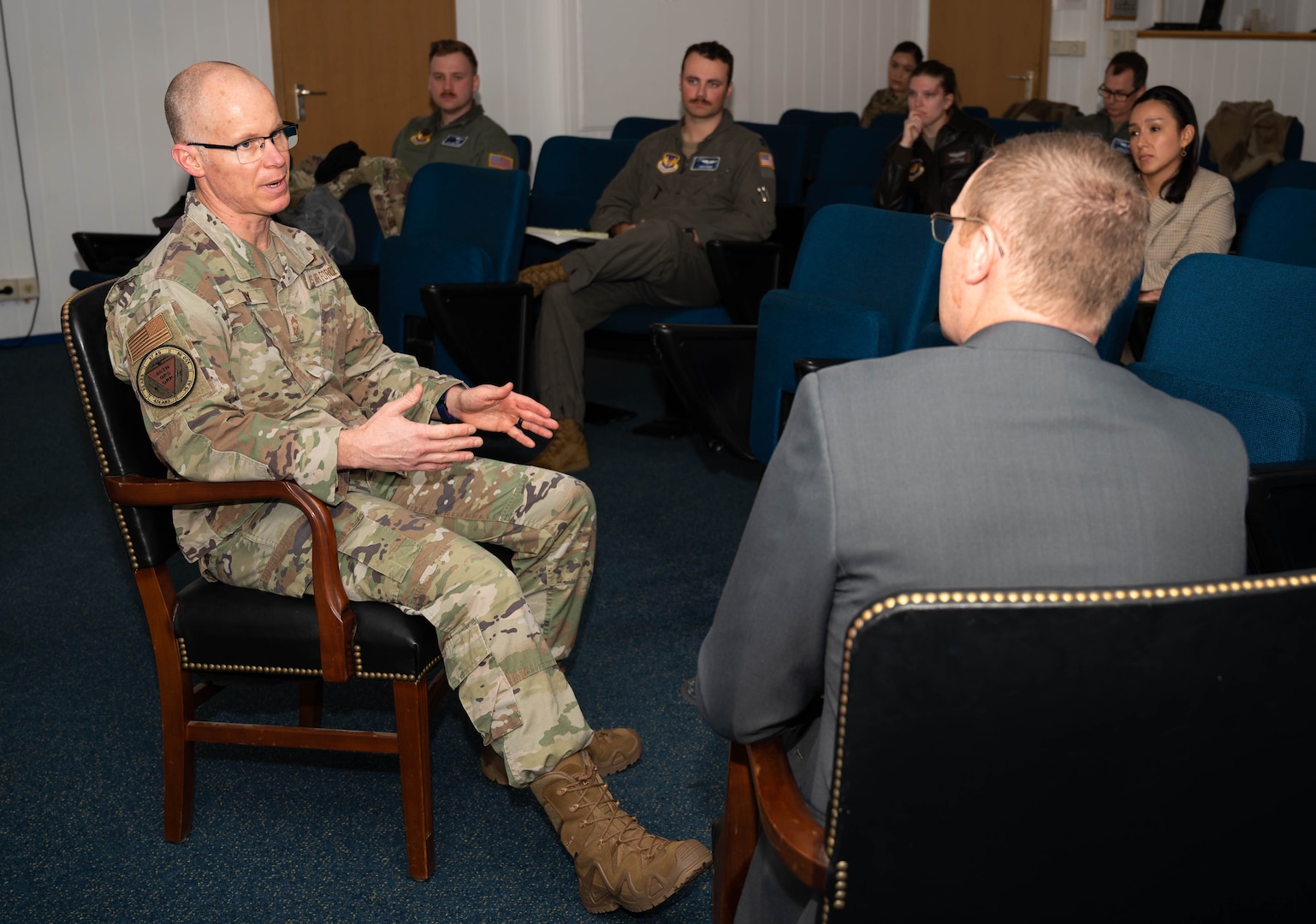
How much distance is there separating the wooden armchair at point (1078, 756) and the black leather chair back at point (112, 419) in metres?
1.26

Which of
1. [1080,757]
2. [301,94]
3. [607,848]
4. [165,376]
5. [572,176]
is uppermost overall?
[301,94]

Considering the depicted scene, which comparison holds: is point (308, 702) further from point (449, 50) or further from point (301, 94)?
point (301, 94)

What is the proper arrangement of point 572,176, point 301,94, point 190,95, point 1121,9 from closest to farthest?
point 190,95 → point 572,176 → point 301,94 → point 1121,9

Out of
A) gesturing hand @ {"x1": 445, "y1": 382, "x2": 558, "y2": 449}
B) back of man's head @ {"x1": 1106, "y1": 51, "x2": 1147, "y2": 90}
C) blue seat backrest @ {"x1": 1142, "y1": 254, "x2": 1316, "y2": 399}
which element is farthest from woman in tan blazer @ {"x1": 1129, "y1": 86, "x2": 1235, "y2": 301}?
back of man's head @ {"x1": 1106, "y1": 51, "x2": 1147, "y2": 90}

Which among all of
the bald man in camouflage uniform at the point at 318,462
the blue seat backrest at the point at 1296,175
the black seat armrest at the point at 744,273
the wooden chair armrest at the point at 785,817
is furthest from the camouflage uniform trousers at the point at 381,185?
the wooden chair armrest at the point at 785,817

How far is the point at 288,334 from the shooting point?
6.18 ft

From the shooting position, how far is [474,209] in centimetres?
373

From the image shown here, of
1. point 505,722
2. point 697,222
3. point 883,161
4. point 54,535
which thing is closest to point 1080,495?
point 505,722

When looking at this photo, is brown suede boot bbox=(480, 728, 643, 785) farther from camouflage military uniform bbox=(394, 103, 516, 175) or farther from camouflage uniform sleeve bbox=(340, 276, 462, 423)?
camouflage military uniform bbox=(394, 103, 516, 175)

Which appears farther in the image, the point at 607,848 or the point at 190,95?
the point at 190,95

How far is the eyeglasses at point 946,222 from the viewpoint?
108 cm

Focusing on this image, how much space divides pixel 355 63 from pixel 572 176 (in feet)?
6.79

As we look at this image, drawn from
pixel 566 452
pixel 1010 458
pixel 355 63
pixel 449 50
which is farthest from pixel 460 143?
pixel 1010 458

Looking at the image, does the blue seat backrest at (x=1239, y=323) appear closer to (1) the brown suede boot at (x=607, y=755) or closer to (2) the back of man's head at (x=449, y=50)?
(1) the brown suede boot at (x=607, y=755)
